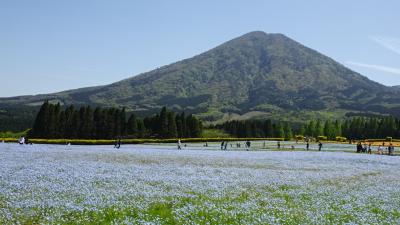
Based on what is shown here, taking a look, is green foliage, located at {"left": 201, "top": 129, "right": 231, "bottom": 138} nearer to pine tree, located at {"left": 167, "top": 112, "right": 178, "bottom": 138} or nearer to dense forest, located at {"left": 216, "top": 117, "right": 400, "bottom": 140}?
dense forest, located at {"left": 216, "top": 117, "right": 400, "bottom": 140}

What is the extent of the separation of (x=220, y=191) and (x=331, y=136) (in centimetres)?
15178

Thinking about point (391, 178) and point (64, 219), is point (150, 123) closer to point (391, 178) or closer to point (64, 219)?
point (391, 178)

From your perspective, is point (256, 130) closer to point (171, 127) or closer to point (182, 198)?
point (171, 127)

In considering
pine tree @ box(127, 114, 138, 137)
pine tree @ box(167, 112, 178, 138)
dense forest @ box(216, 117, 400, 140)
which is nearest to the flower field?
pine tree @ box(127, 114, 138, 137)

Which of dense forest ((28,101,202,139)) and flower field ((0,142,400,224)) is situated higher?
dense forest ((28,101,202,139))

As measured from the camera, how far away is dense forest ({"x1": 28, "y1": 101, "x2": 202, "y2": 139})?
4466 inches

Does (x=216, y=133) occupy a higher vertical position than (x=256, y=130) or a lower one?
lower

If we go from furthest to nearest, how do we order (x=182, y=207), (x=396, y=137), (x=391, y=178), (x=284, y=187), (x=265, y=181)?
(x=396, y=137), (x=391, y=178), (x=265, y=181), (x=284, y=187), (x=182, y=207)

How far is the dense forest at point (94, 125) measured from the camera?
113438mm

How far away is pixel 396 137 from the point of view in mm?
154000

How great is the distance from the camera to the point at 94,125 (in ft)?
395

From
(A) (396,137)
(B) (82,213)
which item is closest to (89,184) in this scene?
(B) (82,213)

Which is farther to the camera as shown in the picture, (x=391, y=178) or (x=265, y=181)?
(x=391, y=178)

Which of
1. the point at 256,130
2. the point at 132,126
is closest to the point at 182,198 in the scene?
the point at 132,126
